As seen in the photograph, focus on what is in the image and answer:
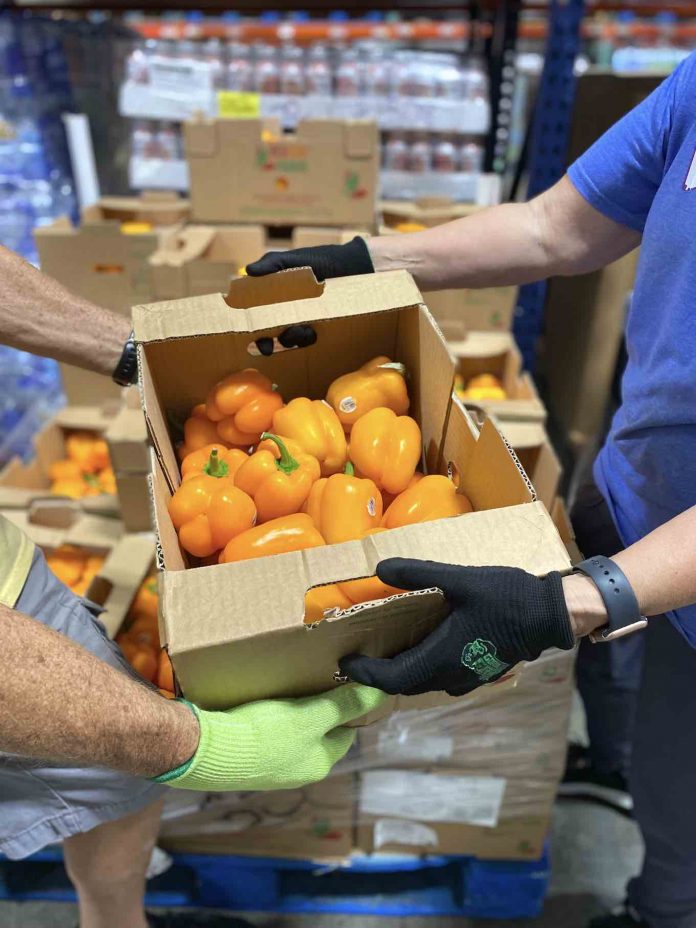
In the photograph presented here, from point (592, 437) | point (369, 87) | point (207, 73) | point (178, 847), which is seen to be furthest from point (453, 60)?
point (178, 847)

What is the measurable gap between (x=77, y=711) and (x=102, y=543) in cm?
97

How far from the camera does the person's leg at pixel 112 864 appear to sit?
1137 millimetres

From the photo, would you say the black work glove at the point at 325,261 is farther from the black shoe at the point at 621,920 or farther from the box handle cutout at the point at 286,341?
the black shoe at the point at 621,920

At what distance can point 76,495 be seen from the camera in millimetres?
2055

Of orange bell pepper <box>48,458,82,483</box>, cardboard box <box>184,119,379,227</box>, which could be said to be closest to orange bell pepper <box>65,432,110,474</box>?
orange bell pepper <box>48,458,82,483</box>

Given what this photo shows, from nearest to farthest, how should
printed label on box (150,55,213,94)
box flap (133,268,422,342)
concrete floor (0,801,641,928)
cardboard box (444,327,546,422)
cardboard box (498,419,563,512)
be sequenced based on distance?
box flap (133,268,422,342)
cardboard box (498,419,563,512)
concrete floor (0,801,641,928)
cardboard box (444,327,546,422)
printed label on box (150,55,213,94)

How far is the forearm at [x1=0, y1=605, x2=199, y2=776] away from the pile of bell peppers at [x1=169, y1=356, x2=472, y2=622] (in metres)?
0.21

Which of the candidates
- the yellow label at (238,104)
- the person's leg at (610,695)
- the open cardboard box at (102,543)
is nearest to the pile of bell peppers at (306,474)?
the open cardboard box at (102,543)

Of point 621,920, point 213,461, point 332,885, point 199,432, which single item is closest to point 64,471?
point 199,432

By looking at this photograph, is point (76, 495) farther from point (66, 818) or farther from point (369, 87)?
point (369, 87)

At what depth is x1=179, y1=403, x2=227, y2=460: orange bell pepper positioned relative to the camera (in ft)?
3.71

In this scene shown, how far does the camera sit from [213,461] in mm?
1032

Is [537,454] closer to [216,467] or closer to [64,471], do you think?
[216,467]

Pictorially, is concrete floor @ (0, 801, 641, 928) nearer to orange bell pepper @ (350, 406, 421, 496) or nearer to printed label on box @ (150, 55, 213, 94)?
orange bell pepper @ (350, 406, 421, 496)
